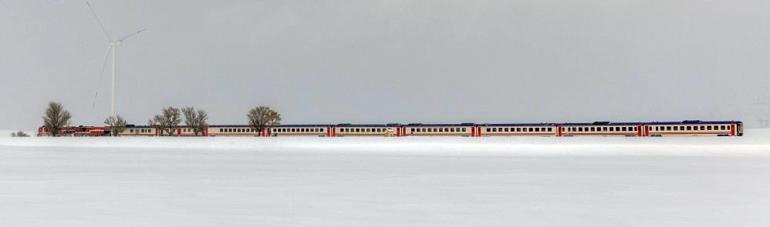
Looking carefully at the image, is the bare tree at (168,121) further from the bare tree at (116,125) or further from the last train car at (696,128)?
the last train car at (696,128)

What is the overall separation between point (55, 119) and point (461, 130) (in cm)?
5845

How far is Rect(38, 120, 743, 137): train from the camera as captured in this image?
8625 cm

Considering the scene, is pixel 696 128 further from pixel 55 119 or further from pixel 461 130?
pixel 55 119

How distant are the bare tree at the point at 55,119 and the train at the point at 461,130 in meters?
1.01

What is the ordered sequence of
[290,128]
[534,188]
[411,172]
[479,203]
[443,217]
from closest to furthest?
1. [443,217]
2. [479,203]
3. [534,188]
4. [411,172]
5. [290,128]

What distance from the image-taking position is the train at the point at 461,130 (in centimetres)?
8625

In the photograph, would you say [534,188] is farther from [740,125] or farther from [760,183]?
[740,125]

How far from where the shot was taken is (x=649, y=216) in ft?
38.8

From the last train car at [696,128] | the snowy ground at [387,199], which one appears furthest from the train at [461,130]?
the snowy ground at [387,199]

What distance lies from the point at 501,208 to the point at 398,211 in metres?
1.82

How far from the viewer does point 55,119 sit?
358 ft

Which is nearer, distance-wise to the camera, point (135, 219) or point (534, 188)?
point (135, 219)

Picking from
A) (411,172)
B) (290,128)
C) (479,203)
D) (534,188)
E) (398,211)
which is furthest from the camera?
(290,128)

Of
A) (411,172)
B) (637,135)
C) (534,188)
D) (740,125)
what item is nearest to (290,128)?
(637,135)
